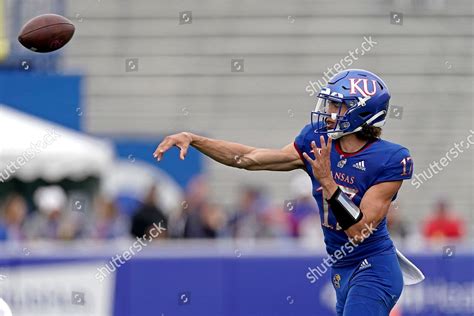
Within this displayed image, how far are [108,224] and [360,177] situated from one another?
5964 millimetres

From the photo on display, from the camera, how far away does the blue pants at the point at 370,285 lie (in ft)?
17.4

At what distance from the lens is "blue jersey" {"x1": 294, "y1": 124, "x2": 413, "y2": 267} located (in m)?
5.39

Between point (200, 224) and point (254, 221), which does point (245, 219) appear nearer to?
point (254, 221)

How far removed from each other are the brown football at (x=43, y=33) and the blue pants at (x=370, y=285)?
2.17 m

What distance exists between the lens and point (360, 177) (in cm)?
540

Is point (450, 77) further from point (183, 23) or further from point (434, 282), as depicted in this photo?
point (434, 282)

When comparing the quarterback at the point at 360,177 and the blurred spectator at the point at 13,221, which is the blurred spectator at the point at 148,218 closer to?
the blurred spectator at the point at 13,221

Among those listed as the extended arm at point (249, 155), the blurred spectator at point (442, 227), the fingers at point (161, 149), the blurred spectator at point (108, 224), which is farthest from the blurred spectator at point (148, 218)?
the fingers at point (161, 149)

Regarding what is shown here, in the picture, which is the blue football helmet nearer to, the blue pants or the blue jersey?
the blue jersey

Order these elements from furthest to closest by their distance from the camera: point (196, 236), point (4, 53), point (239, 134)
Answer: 1. point (239, 134)
2. point (4, 53)
3. point (196, 236)

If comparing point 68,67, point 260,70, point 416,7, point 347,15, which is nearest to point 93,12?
point 68,67

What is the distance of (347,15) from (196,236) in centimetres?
469

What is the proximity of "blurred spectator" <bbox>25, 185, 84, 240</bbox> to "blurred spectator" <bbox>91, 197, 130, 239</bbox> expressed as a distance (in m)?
0.16

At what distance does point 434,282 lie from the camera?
9281mm
